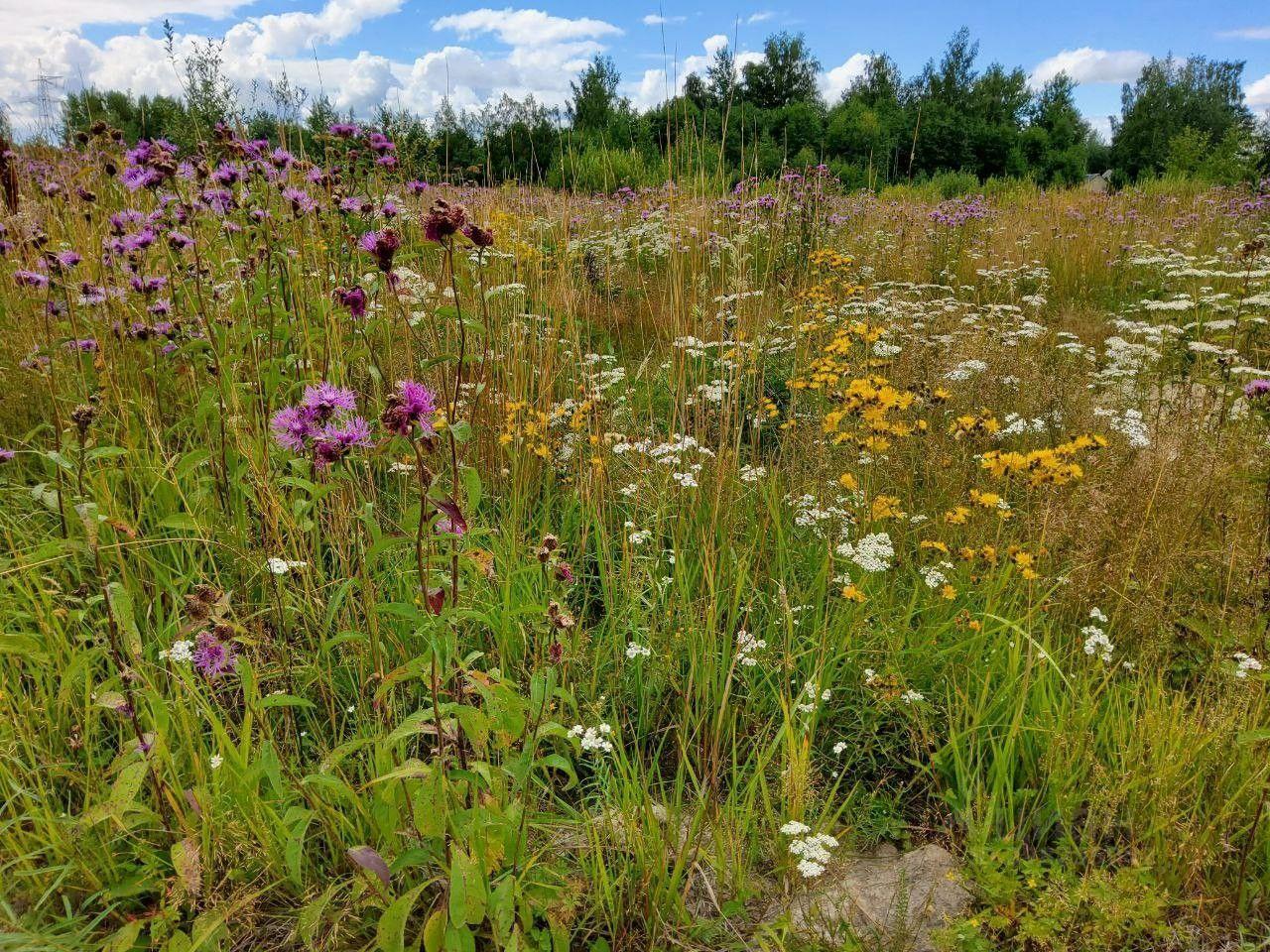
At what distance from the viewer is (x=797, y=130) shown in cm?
2084

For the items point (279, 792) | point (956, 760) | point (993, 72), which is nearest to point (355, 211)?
Result: point (279, 792)

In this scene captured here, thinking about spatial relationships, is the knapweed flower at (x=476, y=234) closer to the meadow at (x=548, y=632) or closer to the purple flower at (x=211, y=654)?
the meadow at (x=548, y=632)

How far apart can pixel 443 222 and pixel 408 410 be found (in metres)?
0.37

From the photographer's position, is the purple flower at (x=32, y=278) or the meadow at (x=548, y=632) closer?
the meadow at (x=548, y=632)

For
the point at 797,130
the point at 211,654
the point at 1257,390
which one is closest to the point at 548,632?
the point at 211,654

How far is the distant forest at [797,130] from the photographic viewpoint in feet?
10.9

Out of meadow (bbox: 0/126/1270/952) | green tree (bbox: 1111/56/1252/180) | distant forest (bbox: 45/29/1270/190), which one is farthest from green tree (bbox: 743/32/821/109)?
meadow (bbox: 0/126/1270/952)

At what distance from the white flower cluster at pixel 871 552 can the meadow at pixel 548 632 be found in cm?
1

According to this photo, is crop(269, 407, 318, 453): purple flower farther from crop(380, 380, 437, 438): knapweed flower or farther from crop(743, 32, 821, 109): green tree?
crop(743, 32, 821, 109): green tree

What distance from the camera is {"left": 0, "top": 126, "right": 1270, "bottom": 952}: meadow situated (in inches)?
49.0

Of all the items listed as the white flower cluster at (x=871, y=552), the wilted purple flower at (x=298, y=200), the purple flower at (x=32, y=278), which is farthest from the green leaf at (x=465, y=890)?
the purple flower at (x=32, y=278)

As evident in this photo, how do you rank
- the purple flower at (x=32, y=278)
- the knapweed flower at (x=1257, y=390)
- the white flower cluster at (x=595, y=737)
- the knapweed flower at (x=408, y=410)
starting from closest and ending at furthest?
1. the knapweed flower at (x=408, y=410)
2. the white flower cluster at (x=595, y=737)
3. the knapweed flower at (x=1257, y=390)
4. the purple flower at (x=32, y=278)

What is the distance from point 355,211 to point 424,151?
5.22 ft

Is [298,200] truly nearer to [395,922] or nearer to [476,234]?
[476,234]
